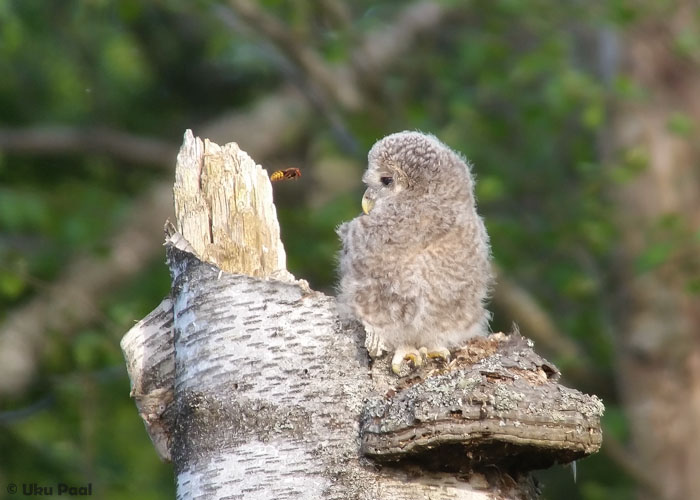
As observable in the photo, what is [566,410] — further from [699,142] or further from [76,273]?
[76,273]

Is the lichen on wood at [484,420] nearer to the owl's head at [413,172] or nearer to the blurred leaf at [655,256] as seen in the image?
the owl's head at [413,172]

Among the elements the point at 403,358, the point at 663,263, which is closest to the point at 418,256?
the point at 403,358

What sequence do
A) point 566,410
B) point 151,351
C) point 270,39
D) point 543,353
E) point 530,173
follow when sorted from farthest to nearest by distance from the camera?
point 530,173, point 543,353, point 270,39, point 151,351, point 566,410

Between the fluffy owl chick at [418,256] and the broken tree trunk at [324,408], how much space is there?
0.30 metres

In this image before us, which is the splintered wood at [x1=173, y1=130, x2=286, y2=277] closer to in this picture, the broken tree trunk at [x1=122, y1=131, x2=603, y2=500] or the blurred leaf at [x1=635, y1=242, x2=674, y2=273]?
the broken tree trunk at [x1=122, y1=131, x2=603, y2=500]

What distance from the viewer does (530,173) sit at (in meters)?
8.98

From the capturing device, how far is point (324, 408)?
9.52ft

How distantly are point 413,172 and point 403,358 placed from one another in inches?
42.8

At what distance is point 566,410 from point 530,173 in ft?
20.9


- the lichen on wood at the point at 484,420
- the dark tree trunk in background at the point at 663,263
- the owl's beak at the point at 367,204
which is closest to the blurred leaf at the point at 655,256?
the dark tree trunk in background at the point at 663,263

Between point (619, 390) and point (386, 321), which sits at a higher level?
point (619, 390)

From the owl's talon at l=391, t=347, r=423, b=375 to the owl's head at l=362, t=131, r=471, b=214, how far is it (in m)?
0.86

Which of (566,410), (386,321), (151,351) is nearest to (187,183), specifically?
(151,351)

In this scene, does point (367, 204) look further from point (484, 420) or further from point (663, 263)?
point (663, 263)
